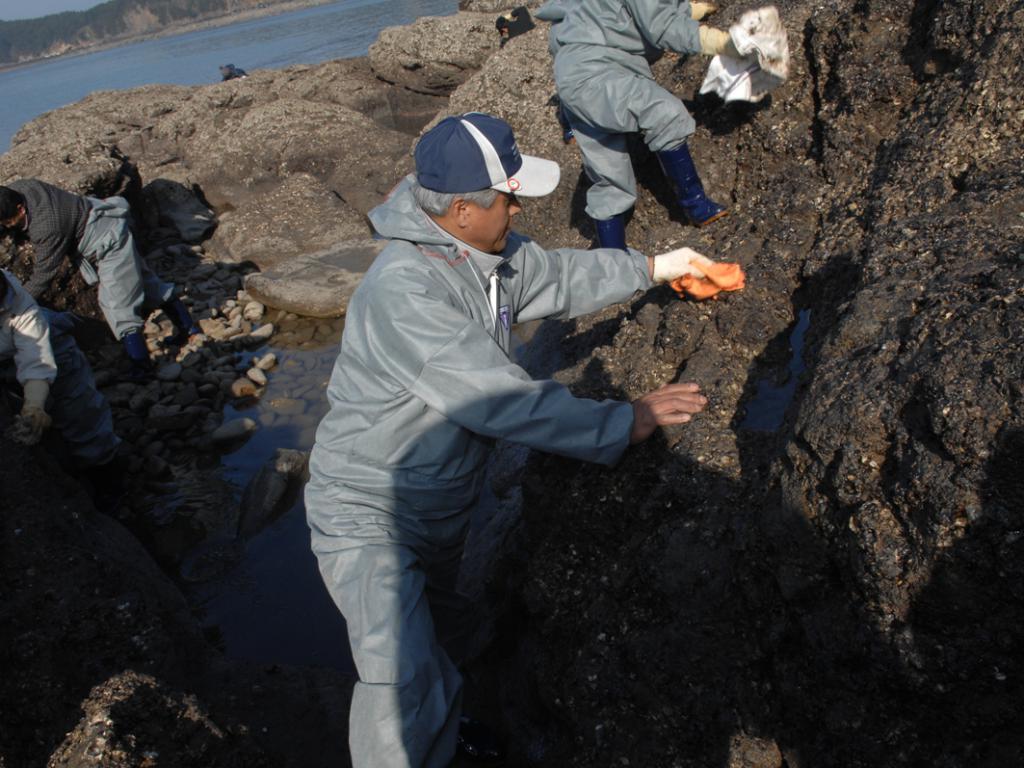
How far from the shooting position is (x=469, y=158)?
7.58 ft

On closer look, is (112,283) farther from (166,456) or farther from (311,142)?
(311,142)

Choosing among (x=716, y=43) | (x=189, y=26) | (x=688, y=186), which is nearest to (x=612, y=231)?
(x=688, y=186)

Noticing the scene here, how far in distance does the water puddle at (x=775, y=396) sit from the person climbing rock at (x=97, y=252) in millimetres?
5144

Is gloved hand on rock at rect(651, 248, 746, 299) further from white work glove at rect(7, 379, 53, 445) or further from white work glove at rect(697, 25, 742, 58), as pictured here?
white work glove at rect(7, 379, 53, 445)

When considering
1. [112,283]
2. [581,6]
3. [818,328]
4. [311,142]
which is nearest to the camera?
[818,328]

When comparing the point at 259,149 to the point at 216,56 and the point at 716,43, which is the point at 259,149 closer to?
the point at 716,43

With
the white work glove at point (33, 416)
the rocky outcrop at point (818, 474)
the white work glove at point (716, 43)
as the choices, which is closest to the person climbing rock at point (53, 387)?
the white work glove at point (33, 416)

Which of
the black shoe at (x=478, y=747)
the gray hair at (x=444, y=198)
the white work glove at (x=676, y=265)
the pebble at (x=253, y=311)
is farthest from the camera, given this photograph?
the pebble at (x=253, y=311)

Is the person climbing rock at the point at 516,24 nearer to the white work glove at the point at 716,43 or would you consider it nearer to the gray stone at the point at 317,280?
the gray stone at the point at 317,280

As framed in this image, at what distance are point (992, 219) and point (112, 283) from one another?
20.1 feet

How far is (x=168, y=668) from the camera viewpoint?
298cm

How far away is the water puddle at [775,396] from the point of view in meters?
2.88

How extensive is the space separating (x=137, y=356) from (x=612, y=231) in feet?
13.7

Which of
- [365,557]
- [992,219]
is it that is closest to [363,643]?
[365,557]
